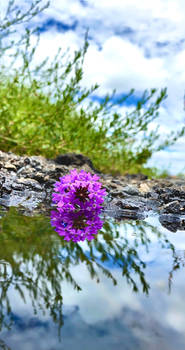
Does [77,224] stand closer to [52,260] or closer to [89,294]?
[52,260]

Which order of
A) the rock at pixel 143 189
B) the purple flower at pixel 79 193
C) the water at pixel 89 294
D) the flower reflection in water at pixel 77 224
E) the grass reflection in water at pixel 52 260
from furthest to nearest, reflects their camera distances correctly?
the rock at pixel 143 189, the purple flower at pixel 79 193, the flower reflection in water at pixel 77 224, the grass reflection in water at pixel 52 260, the water at pixel 89 294

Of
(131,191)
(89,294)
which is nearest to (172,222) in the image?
(131,191)

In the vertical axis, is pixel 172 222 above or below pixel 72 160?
below

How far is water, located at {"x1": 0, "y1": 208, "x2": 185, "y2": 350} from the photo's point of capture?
3.20 feet

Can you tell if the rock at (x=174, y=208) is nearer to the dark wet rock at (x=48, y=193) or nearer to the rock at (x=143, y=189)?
the dark wet rock at (x=48, y=193)

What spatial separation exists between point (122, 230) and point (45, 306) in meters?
1.53

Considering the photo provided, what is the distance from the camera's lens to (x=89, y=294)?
1.25m

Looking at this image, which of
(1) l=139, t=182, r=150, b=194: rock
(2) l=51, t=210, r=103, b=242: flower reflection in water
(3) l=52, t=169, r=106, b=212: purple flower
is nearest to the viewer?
(2) l=51, t=210, r=103, b=242: flower reflection in water

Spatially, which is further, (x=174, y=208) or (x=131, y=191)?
(x=131, y=191)

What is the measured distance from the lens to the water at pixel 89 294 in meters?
0.97

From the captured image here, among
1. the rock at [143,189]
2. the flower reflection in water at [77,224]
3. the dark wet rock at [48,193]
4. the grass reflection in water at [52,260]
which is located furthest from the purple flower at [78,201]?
the rock at [143,189]

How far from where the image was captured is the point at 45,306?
45.4 inches

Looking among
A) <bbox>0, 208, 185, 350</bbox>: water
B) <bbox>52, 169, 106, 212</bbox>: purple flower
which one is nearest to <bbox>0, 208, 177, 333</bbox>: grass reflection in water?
<bbox>0, 208, 185, 350</bbox>: water

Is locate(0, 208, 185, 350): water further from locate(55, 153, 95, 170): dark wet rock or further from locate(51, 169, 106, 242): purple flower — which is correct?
locate(55, 153, 95, 170): dark wet rock
